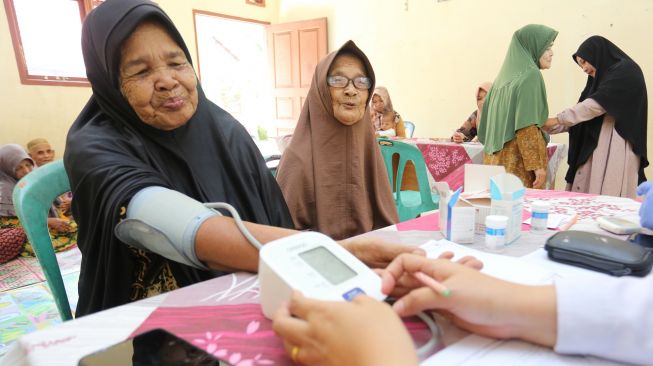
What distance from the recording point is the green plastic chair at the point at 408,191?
1.81 meters

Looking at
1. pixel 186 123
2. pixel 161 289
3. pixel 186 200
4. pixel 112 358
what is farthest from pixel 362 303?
pixel 186 123

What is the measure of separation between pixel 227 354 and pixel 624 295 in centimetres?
45

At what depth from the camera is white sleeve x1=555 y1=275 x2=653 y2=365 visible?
0.42 metres

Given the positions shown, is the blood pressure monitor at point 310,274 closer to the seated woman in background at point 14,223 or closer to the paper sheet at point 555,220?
the paper sheet at point 555,220

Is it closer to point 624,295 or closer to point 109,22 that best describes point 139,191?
point 109,22

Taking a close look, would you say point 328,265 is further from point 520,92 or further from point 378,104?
point 378,104

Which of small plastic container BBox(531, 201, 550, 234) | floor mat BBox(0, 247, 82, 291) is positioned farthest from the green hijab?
floor mat BBox(0, 247, 82, 291)

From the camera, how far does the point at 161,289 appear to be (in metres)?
0.82

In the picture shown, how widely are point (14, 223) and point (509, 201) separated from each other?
327 cm

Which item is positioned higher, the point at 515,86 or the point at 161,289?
the point at 515,86

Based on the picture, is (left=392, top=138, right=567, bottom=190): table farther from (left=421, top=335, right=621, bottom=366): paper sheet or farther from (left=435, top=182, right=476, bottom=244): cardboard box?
(left=421, top=335, right=621, bottom=366): paper sheet

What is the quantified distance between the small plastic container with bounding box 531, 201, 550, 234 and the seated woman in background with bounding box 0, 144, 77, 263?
2.67 metres

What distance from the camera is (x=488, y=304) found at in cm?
46

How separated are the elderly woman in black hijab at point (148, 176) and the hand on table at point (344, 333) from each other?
0.23 meters
